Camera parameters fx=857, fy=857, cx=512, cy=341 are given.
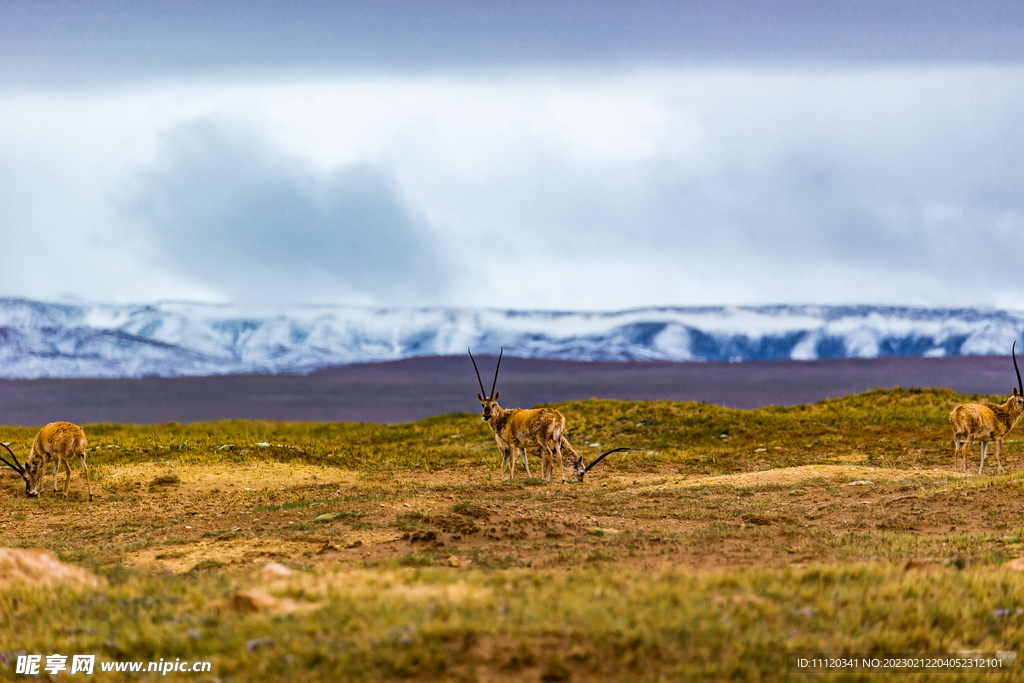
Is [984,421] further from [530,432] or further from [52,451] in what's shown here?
[52,451]

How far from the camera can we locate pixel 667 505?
19.7m

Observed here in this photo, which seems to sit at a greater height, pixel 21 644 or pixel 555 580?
pixel 555 580

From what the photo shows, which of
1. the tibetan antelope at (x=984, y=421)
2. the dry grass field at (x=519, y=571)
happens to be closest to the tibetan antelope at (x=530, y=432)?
the dry grass field at (x=519, y=571)

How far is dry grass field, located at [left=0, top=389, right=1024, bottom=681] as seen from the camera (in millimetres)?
7746

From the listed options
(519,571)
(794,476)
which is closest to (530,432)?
(794,476)

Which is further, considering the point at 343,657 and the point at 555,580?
the point at 555,580

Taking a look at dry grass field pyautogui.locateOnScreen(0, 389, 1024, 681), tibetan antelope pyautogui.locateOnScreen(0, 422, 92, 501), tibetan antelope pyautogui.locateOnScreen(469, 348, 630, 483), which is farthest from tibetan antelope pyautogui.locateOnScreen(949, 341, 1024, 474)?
tibetan antelope pyautogui.locateOnScreen(0, 422, 92, 501)

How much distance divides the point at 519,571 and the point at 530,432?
1255 centimetres

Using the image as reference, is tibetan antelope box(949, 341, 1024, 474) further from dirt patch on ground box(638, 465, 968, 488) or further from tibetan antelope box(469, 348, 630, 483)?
tibetan antelope box(469, 348, 630, 483)

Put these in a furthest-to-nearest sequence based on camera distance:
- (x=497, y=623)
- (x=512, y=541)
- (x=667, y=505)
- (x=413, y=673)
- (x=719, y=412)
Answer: (x=719, y=412) → (x=667, y=505) → (x=512, y=541) → (x=497, y=623) → (x=413, y=673)

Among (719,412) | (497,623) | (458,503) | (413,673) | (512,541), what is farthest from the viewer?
(719,412)

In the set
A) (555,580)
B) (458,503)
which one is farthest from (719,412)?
(555,580)

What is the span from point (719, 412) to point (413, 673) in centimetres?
3559

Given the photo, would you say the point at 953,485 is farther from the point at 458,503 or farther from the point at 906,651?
the point at 906,651
